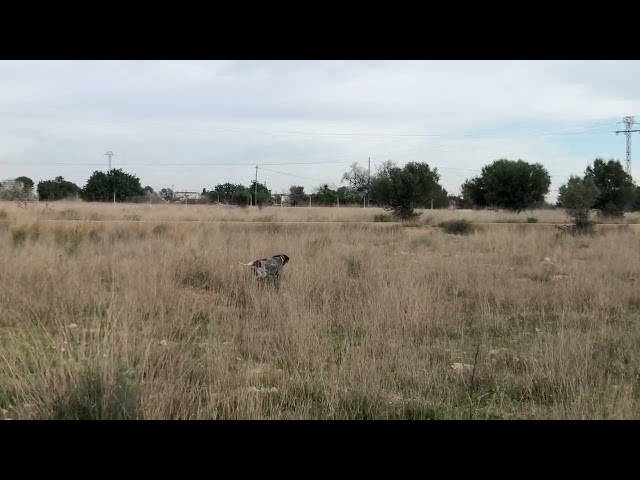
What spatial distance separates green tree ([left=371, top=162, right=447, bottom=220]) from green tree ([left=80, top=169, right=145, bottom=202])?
1274 inches

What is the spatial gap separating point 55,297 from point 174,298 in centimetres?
134

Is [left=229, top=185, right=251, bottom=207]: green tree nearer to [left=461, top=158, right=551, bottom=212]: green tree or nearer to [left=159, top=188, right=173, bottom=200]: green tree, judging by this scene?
[left=159, top=188, right=173, bottom=200]: green tree

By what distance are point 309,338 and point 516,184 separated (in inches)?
1730

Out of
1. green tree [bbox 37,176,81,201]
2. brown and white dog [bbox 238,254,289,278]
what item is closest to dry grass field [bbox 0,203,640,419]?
brown and white dog [bbox 238,254,289,278]

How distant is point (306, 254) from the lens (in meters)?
10.3

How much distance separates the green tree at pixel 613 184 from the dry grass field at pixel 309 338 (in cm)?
3297

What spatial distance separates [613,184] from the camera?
38.8 metres

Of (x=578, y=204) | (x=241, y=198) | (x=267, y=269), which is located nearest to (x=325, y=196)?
(x=241, y=198)

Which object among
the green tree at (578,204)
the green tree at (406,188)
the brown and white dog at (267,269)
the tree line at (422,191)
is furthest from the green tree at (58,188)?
the brown and white dog at (267,269)

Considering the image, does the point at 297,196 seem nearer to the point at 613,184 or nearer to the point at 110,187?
the point at 110,187

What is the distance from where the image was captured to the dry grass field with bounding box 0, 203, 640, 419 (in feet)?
9.85

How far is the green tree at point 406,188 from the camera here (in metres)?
28.0

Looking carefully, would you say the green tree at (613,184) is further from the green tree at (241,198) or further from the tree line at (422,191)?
the green tree at (241,198)
